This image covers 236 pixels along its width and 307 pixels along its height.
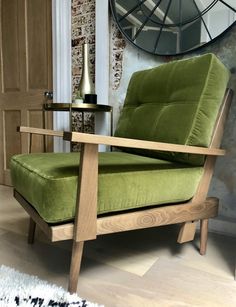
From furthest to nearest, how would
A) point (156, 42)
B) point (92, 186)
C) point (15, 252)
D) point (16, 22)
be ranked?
point (16, 22)
point (156, 42)
point (15, 252)
point (92, 186)

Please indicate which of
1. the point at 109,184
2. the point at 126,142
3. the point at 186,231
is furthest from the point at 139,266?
the point at 126,142

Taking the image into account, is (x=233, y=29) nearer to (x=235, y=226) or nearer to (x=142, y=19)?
(x=142, y=19)

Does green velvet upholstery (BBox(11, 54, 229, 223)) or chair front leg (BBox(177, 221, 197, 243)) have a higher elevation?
green velvet upholstery (BBox(11, 54, 229, 223))

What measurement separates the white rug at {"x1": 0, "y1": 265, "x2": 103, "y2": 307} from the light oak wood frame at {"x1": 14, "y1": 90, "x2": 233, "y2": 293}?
0.04m

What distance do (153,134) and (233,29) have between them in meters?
0.67

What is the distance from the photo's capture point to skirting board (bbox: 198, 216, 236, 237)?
1414 mm

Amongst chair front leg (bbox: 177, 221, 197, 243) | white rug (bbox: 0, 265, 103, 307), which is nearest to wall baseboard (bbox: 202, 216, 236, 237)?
chair front leg (bbox: 177, 221, 197, 243)

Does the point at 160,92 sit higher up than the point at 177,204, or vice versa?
the point at 160,92

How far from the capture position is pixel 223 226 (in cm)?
144

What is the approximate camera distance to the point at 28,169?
3.18ft

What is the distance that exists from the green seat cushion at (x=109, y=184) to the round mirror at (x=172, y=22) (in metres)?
0.77

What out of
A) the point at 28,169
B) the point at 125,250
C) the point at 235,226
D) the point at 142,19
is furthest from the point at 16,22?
the point at 235,226

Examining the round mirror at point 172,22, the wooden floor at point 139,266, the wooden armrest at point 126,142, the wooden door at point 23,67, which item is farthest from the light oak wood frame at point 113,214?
the wooden door at point 23,67

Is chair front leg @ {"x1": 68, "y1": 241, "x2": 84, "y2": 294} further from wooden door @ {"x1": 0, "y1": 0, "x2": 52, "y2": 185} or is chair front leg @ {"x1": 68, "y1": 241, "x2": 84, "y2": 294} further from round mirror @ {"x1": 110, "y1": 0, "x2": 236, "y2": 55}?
wooden door @ {"x1": 0, "y1": 0, "x2": 52, "y2": 185}
